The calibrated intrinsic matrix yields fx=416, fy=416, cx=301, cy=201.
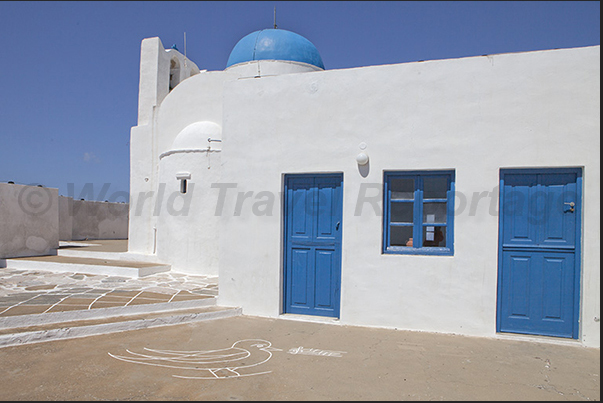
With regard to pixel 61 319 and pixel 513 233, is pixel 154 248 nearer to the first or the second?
pixel 61 319

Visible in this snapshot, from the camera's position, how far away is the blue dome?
1112cm

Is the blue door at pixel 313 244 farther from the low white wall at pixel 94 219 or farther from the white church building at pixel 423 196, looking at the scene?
the low white wall at pixel 94 219

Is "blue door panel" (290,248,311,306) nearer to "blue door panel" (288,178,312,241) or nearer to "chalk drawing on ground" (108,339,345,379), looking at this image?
"blue door panel" (288,178,312,241)

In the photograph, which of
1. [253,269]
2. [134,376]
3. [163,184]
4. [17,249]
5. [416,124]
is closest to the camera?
[134,376]

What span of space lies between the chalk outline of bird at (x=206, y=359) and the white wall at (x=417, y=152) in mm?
1598

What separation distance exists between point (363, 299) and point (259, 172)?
2.51 meters

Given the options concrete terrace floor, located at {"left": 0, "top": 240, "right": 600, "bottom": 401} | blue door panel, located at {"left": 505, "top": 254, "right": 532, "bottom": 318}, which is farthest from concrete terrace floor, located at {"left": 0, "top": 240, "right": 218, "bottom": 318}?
blue door panel, located at {"left": 505, "top": 254, "right": 532, "bottom": 318}

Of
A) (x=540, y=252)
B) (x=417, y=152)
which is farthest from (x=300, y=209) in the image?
(x=540, y=252)

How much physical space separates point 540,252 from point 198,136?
7329mm

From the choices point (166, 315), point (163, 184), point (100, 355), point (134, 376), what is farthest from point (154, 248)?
point (134, 376)

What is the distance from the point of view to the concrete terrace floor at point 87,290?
6012 millimetres

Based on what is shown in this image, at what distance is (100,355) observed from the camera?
15.4 ft

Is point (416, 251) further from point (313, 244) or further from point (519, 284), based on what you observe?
point (313, 244)

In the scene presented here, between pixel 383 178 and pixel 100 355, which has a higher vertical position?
pixel 383 178
